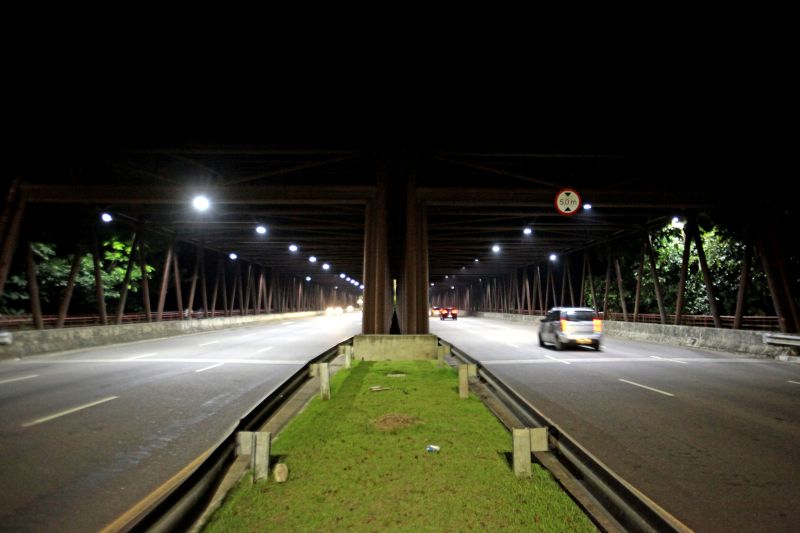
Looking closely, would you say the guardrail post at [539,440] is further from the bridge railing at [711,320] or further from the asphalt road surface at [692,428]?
the bridge railing at [711,320]

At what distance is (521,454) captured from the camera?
4363 millimetres

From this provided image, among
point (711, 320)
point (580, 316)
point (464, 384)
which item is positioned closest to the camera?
point (464, 384)

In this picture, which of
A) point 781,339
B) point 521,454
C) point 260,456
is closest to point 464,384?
point 521,454

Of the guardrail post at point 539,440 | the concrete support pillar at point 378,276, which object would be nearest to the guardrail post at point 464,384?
the guardrail post at point 539,440

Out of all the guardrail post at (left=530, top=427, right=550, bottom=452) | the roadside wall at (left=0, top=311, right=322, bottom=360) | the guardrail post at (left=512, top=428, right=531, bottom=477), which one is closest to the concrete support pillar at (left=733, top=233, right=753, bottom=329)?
the guardrail post at (left=530, top=427, right=550, bottom=452)

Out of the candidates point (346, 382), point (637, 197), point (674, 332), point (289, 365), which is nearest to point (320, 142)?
point (289, 365)

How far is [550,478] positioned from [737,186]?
17.6 metres

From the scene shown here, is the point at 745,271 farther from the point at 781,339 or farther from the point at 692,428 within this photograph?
the point at 692,428

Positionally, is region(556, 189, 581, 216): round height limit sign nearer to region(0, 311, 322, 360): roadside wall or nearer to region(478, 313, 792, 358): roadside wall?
region(478, 313, 792, 358): roadside wall

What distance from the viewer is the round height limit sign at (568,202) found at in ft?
49.9

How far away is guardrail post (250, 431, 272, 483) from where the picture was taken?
4.25 metres

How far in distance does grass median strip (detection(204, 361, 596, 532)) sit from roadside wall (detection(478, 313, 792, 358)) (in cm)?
1462

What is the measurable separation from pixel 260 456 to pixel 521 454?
2.66m

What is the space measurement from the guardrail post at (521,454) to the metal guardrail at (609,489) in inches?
11.8
